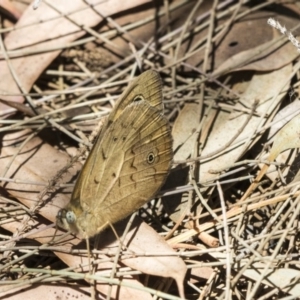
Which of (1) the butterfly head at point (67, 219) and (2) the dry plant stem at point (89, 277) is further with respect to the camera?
(1) the butterfly head at point (67, 219)

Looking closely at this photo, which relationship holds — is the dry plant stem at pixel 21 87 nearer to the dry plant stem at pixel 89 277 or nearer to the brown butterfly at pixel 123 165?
the brown butterfly at pixel 123 165

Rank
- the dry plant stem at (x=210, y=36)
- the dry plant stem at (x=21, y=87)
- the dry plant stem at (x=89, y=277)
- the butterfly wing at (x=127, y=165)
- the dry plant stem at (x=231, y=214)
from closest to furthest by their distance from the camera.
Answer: the dry plant stem at (x=89, y=277), the butterfly wing at (x=127, y=165), the dry plant stem at (x=231, y=214), the dry plant stem at (x=21, y=87), the dry plant stem at (x=210, y=36)

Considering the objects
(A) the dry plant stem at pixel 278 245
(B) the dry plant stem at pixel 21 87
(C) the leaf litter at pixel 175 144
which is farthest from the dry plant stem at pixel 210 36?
(A) the dry plant stem at pixel 278 245

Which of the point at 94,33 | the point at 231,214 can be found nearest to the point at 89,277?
the point at 231,214

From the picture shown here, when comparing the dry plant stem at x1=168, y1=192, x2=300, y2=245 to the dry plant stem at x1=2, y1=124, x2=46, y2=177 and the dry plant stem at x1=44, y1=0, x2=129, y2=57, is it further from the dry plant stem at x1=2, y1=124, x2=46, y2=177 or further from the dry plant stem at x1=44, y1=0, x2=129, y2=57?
the dry plant stem at x1=44, y1=0, x2=129, y2=57

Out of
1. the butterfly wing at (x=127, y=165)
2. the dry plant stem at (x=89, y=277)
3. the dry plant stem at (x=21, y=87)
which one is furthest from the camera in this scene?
the dry plant stem at (x=21, y=87)

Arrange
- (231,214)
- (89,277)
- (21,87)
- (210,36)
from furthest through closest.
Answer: (210,36), (21,87), (231,214), (89,277)

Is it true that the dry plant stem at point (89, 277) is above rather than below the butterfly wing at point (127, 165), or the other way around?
below

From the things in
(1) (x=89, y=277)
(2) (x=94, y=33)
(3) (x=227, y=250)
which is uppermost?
(2) (x=94, y=33)

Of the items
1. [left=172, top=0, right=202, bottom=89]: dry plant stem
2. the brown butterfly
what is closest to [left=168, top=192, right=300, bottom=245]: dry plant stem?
the brown butterfly

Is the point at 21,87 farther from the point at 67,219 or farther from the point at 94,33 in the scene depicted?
the point at 67,219
